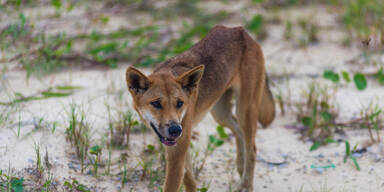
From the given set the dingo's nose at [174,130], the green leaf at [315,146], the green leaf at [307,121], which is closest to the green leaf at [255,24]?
the green leaf at [307,121]

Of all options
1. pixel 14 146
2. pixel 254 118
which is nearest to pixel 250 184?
pixel 254 118

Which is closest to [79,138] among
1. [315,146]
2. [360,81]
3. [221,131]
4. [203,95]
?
[203,95]

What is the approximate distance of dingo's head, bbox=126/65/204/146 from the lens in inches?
149

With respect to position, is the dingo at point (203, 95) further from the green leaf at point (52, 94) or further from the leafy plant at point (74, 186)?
the green leaf at point (52, 94)

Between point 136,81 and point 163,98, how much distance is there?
0.29 metres

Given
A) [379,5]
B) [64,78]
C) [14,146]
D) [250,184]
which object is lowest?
[250,184]

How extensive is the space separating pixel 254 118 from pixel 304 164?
2.84 feet

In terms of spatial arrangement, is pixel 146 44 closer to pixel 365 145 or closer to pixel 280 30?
pixel 280 30

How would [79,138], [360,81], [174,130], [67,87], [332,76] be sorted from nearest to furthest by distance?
1. [174,130]
2. [79,138]
3. [67,87]
4. [332,76]
5. [360,81]

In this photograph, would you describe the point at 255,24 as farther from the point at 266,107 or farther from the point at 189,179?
the point at 189,179

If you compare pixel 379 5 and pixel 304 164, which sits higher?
pixel 379 5

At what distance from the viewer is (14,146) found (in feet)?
15.2

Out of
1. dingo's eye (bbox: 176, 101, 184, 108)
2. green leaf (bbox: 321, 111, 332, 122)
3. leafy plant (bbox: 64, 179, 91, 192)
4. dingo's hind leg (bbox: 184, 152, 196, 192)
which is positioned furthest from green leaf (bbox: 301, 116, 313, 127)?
leafy plant (bbox: 64, 179, 91, 192)

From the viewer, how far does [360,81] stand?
654 centimetres
